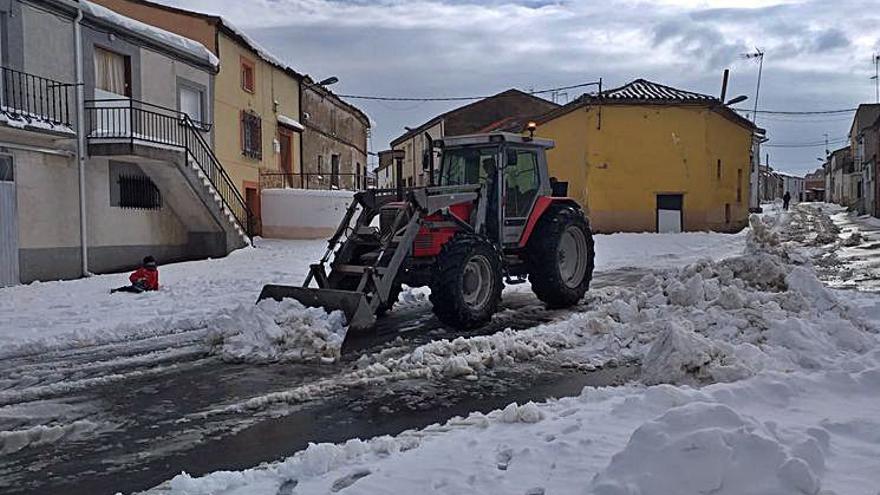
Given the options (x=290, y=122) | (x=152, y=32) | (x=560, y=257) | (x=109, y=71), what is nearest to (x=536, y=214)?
(x=560, y=257)

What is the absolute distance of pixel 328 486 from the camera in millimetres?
3846

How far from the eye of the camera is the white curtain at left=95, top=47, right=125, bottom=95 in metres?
15.8

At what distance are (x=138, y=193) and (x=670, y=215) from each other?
1888cm

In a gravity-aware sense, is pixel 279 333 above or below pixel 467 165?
below

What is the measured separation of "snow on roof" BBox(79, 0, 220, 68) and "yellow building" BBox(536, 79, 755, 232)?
13.1 m

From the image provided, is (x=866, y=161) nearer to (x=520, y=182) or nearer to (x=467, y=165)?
(x=520, y=182)

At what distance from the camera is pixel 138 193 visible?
56.3 feet

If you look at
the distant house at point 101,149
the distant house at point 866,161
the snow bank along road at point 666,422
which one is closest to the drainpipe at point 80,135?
the distant house at point 101,149

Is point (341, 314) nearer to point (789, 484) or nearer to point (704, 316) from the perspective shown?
point (704, 316)

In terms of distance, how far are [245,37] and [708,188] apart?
1760 centimetres

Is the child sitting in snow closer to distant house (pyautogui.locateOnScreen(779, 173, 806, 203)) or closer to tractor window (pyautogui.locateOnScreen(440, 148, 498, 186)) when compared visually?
tractor window (pyautogui.locateOnScreen(440, 148, 498, 186))

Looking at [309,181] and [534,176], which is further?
[309,181]

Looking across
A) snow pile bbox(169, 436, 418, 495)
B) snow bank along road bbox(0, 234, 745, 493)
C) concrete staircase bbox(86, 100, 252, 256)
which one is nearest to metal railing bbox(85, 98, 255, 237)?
concrete staircase bbox(86, 100, 252, 256)

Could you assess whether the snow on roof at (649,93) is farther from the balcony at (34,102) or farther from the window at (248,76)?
the balcony at (34,102)
